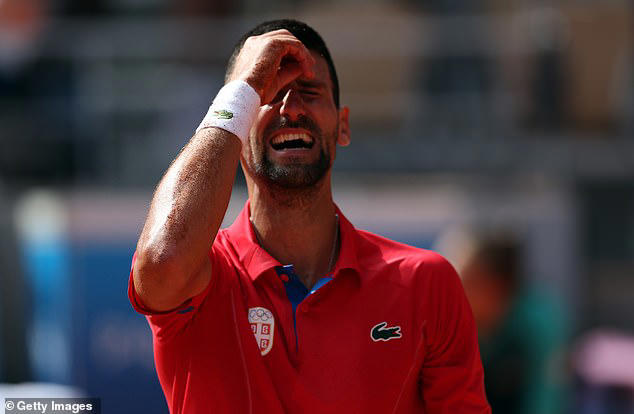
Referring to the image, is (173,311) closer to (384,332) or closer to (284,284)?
(284,284)

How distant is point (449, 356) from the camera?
3.11 metres

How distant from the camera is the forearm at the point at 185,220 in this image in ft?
9.07

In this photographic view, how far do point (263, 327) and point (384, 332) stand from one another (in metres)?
0.35

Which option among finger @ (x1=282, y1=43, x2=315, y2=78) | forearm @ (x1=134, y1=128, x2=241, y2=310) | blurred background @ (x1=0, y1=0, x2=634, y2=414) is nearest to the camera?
forearm @ (x1=134, y1=128, x2=241, y2=310)

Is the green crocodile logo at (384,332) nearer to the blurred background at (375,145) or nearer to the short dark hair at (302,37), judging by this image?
the short dark hair at (302,37)

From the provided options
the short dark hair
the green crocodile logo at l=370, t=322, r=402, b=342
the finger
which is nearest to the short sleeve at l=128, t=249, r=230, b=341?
the green crocodile logo at l=370, t=322, r=402, b=342

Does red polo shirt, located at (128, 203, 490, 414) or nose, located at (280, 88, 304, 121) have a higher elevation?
nose, located at (280, 88, 304, 121)

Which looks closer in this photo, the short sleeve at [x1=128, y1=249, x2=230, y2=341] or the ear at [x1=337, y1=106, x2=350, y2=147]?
the short sleeve at [x1=128, y1=249, x2=230, y2=341]

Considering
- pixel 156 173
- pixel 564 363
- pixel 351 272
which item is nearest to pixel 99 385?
pixel 156 173

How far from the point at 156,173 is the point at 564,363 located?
4146 mm

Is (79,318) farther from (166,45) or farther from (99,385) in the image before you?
(166,45)

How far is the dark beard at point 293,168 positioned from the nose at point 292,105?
0.02m

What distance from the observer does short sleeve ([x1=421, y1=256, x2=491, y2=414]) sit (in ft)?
10.1

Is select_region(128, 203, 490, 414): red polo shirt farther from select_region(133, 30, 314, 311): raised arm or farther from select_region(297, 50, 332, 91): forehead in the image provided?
select_region(297, 50, 332, 91): forehead
